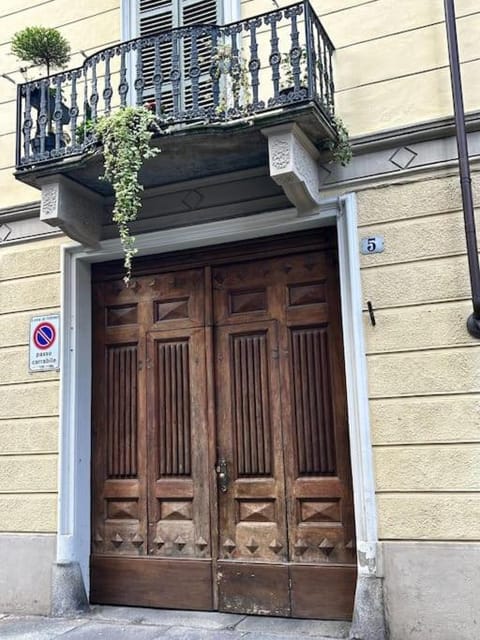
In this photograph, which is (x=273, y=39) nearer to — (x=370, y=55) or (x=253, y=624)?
(x=370, y=55)

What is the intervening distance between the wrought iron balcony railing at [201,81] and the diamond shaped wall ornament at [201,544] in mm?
3417

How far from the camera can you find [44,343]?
608cm

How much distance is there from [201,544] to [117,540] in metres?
0.83

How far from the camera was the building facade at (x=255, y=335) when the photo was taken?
4.77 m


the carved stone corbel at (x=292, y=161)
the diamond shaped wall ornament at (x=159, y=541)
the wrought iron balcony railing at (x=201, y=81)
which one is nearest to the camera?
the carved stone corbel at (x=292, y=161)

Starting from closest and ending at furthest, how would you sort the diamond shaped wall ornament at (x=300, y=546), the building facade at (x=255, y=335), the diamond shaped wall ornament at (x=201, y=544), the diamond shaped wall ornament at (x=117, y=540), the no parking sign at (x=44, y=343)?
the building facade at (x=255, y=335), the diamond shaped wall ornament at (x=300, y=546), the diamond shaped wall ornament at (x=201, y=544), the diamond shaped wall ornament at (x=117, y=540), the no parking sign at (x=44, y=343)

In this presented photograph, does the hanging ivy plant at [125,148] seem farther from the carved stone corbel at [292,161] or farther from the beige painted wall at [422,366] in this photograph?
the beige painted wall at [422,366]

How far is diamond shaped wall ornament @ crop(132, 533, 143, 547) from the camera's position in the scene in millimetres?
5715

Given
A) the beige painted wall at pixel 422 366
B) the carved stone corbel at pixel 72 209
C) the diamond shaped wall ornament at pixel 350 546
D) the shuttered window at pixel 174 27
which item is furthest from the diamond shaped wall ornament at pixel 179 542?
the shuttered window at pixel 174 27

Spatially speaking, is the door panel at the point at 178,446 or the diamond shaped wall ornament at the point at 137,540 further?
the diamond shaped wall ornament at the point at 137,540

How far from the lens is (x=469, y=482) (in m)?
4.55

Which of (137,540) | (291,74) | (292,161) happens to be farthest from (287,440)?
(291,74)

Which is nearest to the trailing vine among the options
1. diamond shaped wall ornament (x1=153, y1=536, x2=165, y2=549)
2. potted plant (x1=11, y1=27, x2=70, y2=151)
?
potted plant (x1=11, y1=27, x2=70, y2=151)

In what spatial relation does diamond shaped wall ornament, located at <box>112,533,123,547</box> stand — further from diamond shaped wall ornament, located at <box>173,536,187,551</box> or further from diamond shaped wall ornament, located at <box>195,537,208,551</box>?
diamond shaped wall ornament, located at <box>195,537,208,551</box>
